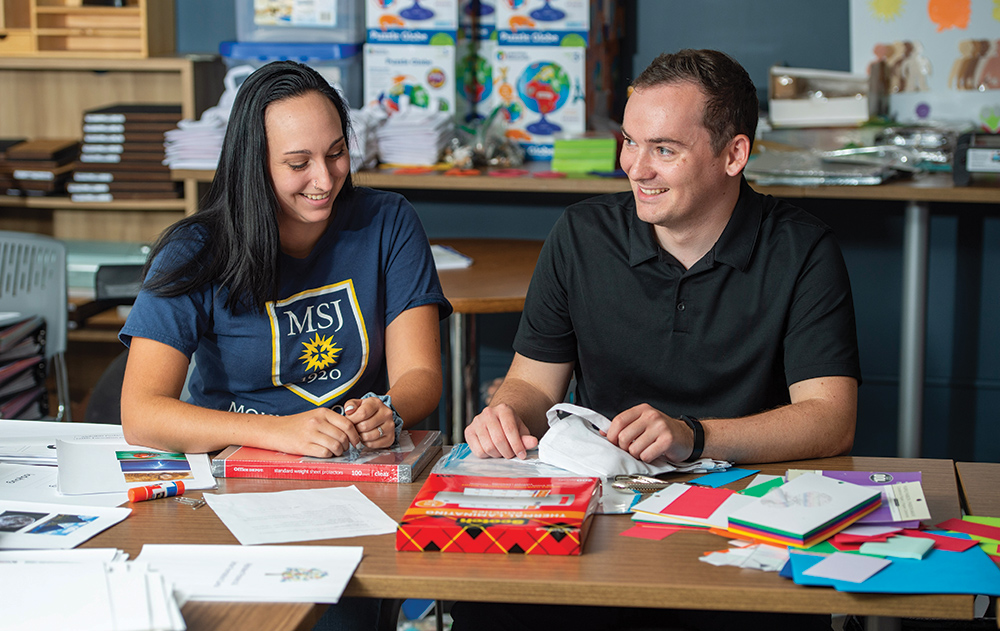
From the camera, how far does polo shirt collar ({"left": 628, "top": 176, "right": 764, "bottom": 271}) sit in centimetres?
158

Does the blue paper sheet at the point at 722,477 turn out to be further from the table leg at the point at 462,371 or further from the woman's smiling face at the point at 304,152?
the table leg at the point at 462,371

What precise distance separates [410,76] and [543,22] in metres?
0.43

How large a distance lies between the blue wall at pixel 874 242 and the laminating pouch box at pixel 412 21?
67cm

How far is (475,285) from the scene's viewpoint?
97.7 inches

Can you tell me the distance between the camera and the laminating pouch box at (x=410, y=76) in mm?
2947

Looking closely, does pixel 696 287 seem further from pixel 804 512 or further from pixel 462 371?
pixel 462 371

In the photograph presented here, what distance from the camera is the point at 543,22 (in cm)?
290

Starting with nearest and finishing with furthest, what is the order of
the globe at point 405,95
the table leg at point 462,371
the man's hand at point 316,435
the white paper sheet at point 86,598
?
the white paper sheet at point 86,598 → the man's hand at point 316,435 → the table leg at point 462,371 → the globe at point 405,95

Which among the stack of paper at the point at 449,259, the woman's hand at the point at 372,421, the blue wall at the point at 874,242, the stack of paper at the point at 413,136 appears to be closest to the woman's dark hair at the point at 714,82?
the woman's hand at the point at 372,421

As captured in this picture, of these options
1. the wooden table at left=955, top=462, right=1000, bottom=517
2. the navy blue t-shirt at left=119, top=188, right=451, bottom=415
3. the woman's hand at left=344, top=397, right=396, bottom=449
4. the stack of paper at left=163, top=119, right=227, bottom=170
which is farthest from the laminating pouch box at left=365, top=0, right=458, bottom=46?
the wooden table at left=955, top=462, right=1000, bottom=517

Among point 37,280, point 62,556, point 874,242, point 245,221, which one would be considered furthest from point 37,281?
point 874,242

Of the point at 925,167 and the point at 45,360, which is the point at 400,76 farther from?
the point at 925,167

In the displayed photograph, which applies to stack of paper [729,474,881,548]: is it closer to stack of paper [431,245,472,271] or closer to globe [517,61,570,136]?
stack of paper [431,245,472,271]

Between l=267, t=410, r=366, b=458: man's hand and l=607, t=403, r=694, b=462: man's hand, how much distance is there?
364mm
